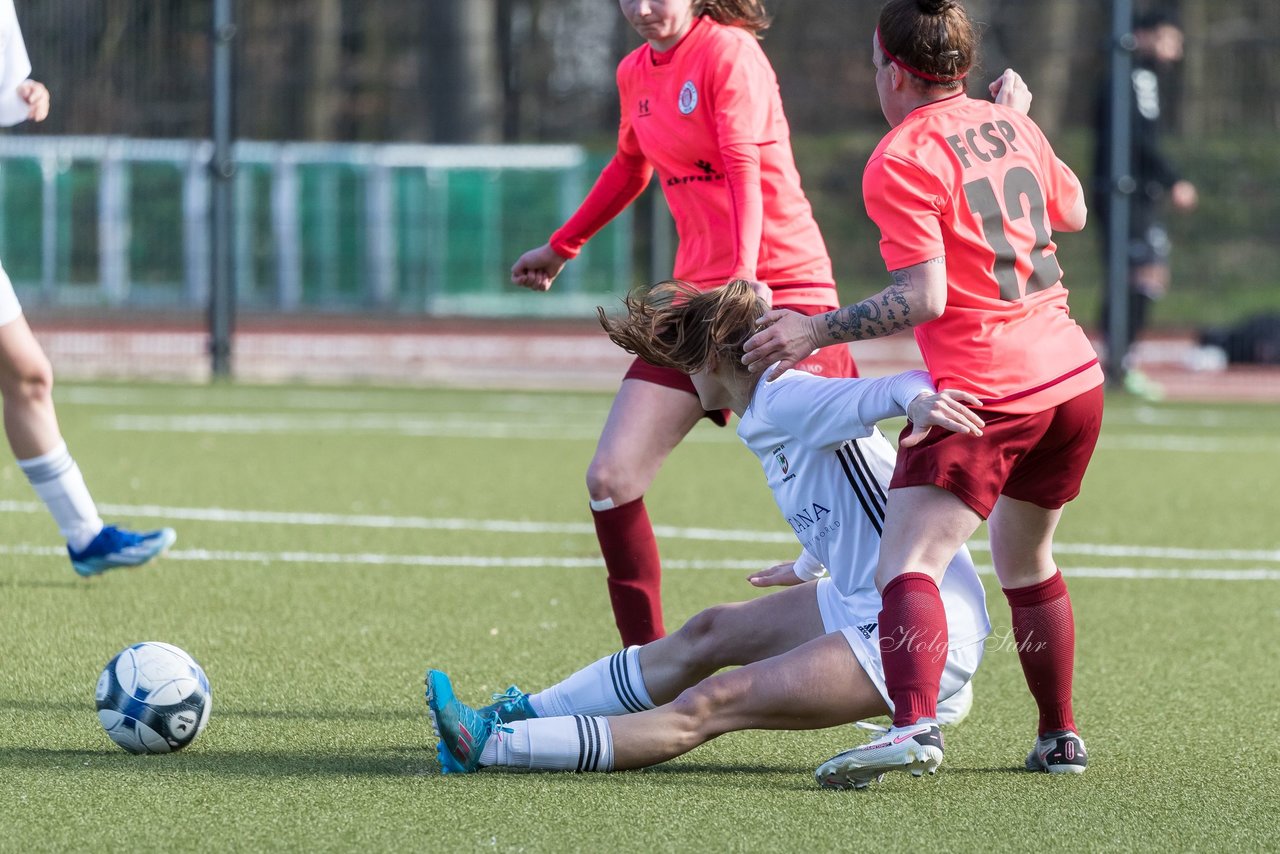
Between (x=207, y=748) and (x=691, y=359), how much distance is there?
128cm

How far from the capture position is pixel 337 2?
899 inches

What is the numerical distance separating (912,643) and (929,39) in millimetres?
1159

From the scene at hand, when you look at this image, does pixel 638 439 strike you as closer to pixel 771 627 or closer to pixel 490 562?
pixel 771 627

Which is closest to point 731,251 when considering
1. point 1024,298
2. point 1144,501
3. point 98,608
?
point 1024,298

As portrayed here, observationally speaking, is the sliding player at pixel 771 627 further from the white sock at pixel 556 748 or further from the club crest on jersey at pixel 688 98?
the club crest on jersey at pixel 688 98

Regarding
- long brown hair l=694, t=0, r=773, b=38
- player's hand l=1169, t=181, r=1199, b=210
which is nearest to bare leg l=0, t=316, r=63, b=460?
long brown hair l=694, t=0, r=773, b=38

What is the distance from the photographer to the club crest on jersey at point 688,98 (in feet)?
15.0

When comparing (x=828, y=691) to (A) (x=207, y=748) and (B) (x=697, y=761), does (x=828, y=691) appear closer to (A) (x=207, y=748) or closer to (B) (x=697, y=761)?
(B) (x=697, y=761)

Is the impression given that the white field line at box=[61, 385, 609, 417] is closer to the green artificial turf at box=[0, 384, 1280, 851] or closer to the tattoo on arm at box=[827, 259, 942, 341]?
the green artificial turf at box=[0, 384, 1280, 851]

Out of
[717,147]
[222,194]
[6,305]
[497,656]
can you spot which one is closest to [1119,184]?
[222,194]

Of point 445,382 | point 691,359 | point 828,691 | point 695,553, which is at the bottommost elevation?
point 445,382

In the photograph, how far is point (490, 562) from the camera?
6.19 m

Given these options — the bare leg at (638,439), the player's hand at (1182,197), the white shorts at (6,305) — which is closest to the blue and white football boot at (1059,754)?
the bare leg at (638,439)

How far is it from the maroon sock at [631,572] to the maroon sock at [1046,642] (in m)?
1.01
